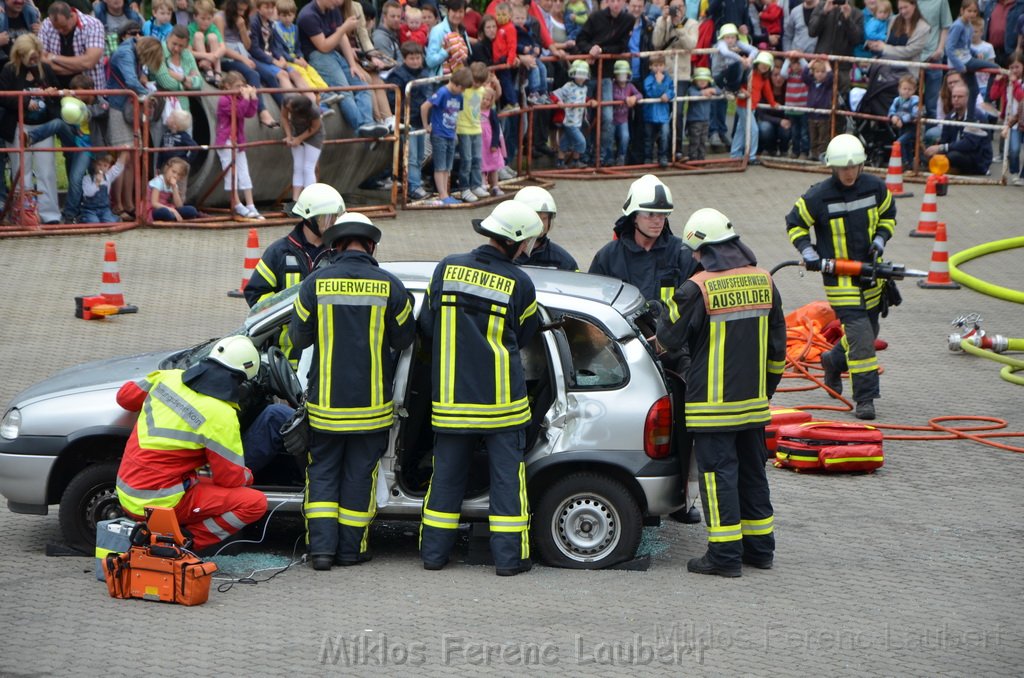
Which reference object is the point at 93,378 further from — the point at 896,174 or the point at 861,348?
the point at 896,174

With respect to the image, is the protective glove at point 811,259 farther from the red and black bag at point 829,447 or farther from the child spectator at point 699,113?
the child spectator at point 699,113

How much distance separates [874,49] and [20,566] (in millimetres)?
15908

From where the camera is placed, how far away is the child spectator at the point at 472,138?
17.2 meters

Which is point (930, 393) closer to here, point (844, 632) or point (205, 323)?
point (844, 632)

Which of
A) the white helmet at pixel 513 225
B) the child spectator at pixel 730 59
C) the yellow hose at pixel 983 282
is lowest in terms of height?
the yellow hose at pixel 983 282

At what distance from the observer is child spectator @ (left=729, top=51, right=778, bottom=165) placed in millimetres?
20266

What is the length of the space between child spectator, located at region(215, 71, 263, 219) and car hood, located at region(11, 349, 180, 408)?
25.9 feet

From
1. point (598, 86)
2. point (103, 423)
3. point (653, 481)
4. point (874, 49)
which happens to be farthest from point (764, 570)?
point (874, 49)

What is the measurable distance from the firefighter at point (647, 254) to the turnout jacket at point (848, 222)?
5.81 ft

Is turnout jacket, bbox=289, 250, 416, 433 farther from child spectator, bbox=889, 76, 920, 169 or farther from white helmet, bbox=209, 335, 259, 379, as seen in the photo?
child spectator, bbox=889, 76, 920, 169

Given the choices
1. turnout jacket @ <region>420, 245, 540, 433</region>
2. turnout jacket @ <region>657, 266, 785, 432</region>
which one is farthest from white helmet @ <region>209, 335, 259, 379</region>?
turnout jacket @ <region>657, 266, 785, 432</region>

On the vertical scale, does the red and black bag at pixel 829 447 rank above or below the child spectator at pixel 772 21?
below

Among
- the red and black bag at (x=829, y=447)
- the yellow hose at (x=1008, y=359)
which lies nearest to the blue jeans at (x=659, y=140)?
the yellow hose at (x=1008, y=359)

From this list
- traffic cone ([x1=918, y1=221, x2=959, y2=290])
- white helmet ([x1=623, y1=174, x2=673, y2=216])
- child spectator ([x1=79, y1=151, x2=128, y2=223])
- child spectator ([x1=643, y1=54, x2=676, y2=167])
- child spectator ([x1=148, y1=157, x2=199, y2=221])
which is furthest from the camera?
child spectator ([x1=643, y1=54, x2=676, y2=167])
